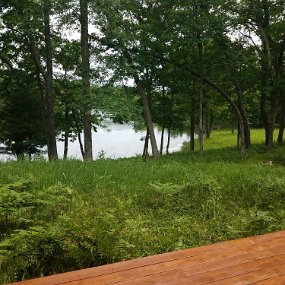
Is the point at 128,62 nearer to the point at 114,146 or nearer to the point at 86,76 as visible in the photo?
the point at 86,76

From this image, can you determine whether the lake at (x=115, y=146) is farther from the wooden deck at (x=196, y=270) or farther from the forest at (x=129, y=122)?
the wooden deck at (x=196, y=270)

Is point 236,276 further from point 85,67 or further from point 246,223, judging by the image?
point 85,67

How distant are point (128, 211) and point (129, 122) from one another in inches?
362

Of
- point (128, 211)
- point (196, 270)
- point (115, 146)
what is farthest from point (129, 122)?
point (115, 146)

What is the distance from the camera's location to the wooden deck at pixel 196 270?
256 centimetres

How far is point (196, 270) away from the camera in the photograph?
9.04 feet

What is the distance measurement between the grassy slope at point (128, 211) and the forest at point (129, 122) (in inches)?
0.8

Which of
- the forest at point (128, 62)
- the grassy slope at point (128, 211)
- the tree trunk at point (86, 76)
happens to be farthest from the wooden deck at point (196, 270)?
the tree trunk at point (86, 76)

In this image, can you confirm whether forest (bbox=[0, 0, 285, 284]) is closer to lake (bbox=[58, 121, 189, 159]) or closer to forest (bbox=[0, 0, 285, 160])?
forest (bbox=[0, 0, 285, 160])

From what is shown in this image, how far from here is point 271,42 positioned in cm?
1934

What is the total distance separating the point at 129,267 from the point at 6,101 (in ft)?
Answer: 69.2

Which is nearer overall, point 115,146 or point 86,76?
point 86,76

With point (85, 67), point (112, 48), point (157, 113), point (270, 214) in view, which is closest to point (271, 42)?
point (157, 113)

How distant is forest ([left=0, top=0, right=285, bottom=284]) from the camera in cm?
387
